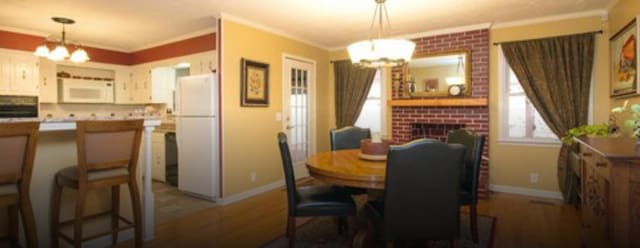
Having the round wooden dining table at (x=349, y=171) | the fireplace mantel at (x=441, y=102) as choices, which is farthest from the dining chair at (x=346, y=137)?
the fireplace mantel at (x=441, y=102)

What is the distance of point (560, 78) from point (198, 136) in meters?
4.29

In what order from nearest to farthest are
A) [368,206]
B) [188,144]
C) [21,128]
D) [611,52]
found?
[21,128] < [368,206] < [611,52] < [188,144]

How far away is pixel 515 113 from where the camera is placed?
164 inches

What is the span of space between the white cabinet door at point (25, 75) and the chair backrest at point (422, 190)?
5.17 meters

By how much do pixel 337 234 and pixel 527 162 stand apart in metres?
2.77

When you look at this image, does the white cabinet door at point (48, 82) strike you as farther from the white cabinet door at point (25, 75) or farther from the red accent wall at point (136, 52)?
the red accent wall at point (136, 52)

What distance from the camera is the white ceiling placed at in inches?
132

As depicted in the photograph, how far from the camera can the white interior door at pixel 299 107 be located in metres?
4.73

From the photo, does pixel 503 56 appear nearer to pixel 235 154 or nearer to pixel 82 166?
pixel 235 154

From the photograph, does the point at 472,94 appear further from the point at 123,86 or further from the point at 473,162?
the point at 123,86

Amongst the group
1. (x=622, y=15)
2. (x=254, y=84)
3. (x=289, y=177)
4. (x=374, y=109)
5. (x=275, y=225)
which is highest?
(x=622, y=15)

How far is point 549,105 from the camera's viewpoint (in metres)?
3.82

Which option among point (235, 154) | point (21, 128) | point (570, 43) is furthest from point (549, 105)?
point (21, 128)

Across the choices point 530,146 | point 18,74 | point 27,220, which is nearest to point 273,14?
point 27,220
